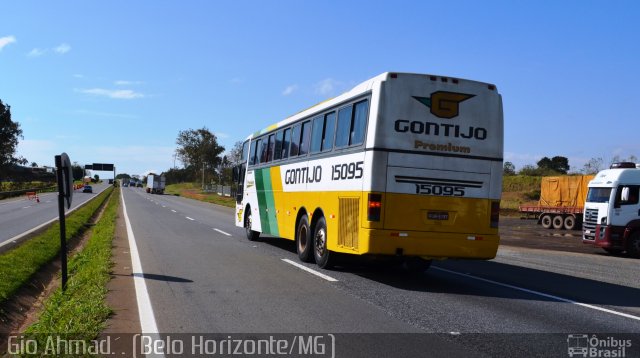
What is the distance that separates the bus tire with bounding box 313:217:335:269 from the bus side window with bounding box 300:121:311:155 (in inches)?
77.5

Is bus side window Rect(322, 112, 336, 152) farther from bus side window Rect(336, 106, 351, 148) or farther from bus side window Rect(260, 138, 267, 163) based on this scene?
bus side window Rect(260, 138, 267, 163)

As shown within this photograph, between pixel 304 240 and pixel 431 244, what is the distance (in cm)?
370

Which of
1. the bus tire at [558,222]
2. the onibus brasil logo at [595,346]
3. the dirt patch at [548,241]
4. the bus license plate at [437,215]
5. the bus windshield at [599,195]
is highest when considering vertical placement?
the bus windshield at [599,195]

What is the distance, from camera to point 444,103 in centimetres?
984

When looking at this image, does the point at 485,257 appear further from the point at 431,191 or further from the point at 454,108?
the point at 454,108

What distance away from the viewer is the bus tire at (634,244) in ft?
63.7

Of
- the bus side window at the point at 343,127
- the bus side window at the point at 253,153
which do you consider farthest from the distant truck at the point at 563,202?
the bus side window at the point at 343,127

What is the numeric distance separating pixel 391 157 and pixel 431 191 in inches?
36.9

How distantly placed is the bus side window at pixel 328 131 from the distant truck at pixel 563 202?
27.5 meters

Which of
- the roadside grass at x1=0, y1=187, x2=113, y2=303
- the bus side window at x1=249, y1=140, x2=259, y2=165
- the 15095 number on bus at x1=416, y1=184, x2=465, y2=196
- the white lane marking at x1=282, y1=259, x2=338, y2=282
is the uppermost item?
the bus side window at x1=249, y1=140, x2=259, y2=165

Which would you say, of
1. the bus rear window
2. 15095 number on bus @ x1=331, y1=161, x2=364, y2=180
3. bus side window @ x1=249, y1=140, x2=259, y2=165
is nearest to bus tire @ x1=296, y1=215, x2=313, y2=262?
15095 number on bus @ x1=331, y1=161, x2=364, y2=180

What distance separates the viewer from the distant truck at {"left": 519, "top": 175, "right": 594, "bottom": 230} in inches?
1384

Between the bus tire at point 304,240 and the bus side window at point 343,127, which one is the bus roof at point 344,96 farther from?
the bus tire at point 304,240

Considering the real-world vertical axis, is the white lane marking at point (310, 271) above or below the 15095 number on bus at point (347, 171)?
below
